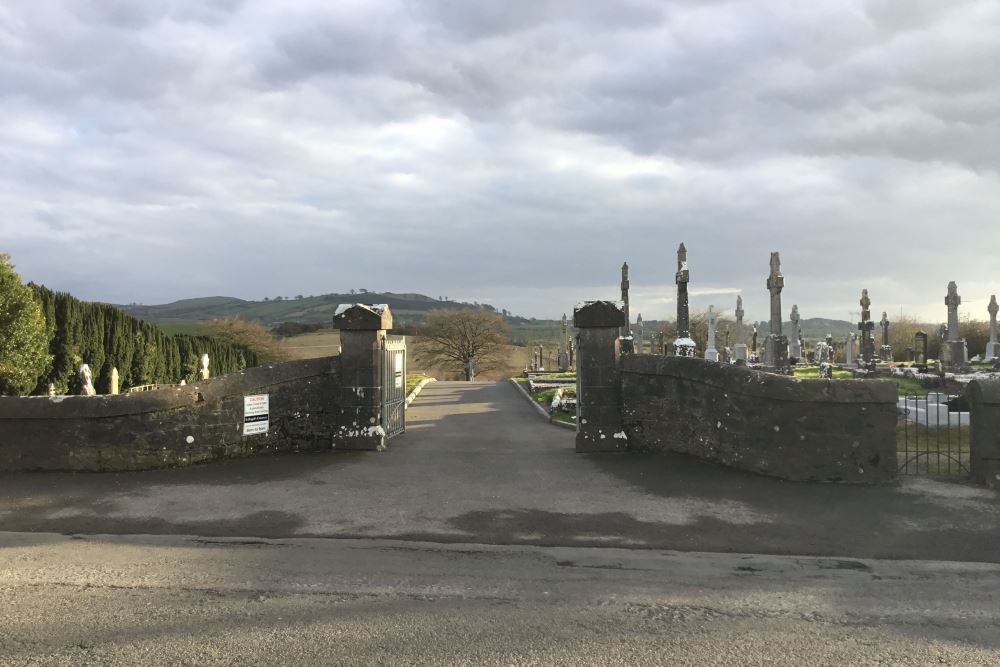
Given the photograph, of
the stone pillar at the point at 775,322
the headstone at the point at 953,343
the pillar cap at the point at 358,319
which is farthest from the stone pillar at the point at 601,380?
the headstone at the point at 953,343

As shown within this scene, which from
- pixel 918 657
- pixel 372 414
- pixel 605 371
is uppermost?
pixel 605 371

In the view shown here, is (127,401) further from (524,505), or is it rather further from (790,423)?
(790,423)

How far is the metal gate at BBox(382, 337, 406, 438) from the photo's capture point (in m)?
10.3

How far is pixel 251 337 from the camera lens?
4956 centimetres

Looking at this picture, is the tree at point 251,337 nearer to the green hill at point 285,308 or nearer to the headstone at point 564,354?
the headstone at point 564,354

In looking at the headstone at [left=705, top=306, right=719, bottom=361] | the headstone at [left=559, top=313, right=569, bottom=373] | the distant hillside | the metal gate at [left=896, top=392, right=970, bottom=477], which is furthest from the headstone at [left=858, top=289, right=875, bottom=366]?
the distant hillside

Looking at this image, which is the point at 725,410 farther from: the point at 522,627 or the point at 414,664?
the point at 414,664

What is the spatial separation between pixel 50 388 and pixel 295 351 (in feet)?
131

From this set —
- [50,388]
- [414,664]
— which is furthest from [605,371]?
[50,388]

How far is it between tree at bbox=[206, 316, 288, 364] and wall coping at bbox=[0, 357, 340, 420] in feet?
130

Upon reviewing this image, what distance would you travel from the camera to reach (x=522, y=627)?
13.1ft

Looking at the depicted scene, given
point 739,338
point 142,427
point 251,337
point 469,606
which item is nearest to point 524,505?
point 469,606

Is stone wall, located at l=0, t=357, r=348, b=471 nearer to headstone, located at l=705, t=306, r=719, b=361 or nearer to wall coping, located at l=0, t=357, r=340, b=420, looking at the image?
wall coping, located at l=0, t=357, r=340, b=420

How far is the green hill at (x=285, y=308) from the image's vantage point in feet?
338
